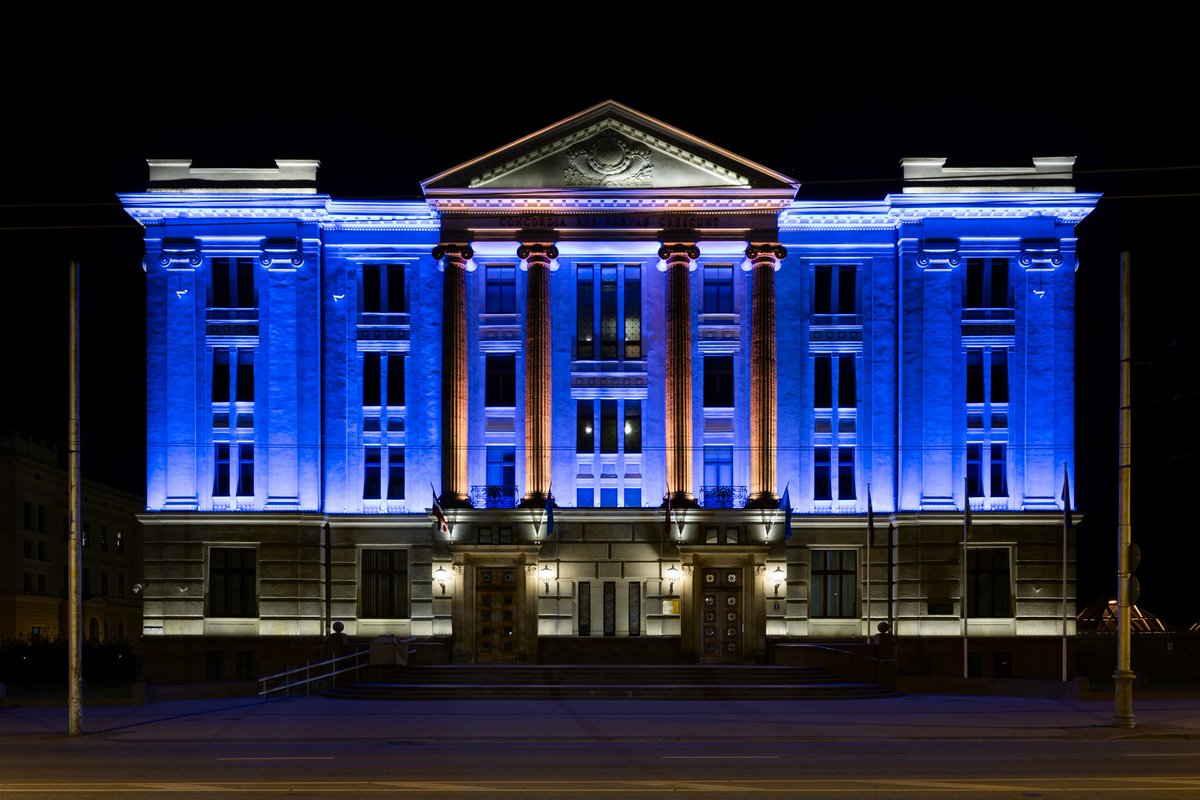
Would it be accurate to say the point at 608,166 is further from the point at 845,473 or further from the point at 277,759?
the point at 277,759

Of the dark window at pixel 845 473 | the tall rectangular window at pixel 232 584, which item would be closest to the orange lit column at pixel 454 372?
the tall rectangular window at pixel 232 584

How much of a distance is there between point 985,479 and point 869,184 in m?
12.0

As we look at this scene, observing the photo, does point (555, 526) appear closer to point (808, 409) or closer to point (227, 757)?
point (808, 409)

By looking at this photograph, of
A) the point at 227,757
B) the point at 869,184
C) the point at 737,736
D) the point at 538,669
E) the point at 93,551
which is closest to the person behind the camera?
the point at 227,757

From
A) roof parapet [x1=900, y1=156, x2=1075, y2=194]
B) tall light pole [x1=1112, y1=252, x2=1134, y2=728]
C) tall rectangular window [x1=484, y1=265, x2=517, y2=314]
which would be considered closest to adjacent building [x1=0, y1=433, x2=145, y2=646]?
tall rectangular window [x1=484, y1=265, x2=517, y2=314]

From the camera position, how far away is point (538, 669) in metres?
44.5

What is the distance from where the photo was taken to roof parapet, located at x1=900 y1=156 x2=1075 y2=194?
5119 centimetres

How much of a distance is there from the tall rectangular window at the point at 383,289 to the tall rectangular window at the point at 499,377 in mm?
3891

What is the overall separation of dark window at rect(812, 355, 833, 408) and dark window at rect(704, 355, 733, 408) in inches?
126

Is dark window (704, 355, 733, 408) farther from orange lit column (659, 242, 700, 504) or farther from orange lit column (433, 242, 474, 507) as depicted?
orange lit column (433, 242, 474, 507)

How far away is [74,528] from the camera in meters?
30.7

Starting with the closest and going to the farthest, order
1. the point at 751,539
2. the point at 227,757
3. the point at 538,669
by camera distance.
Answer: the point at 227,757, the point at 538,669, the point at 751,539

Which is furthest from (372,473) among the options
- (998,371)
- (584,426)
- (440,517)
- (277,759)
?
(277,759)

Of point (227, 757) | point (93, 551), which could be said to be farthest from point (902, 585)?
point (93, 551)
